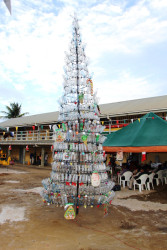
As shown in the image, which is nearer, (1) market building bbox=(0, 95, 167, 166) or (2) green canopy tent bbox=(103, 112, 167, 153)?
(2) green canopy tent bbox=(103, 112, 167, 153)

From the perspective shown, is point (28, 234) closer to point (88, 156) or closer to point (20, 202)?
point (88, 156)

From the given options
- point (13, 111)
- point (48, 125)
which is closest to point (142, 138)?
point (48, 125)

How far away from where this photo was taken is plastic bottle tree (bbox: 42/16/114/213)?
228 inches

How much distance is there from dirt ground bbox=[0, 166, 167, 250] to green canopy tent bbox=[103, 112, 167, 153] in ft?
6.40

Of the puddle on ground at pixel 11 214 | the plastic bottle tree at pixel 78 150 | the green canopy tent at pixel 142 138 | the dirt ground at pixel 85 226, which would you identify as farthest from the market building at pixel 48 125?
the dirt ground at pixel 85 226

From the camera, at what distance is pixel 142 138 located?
8273 millimetres

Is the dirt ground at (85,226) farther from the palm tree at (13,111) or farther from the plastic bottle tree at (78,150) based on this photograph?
the palm tree at (13,111)

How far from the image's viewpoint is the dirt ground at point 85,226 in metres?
4.22

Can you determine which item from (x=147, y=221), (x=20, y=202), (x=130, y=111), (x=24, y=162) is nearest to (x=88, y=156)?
(x=147, y=221)

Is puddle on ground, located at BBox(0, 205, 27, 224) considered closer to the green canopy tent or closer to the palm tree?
the green canopy tent

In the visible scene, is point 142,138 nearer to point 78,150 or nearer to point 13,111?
point 78,150

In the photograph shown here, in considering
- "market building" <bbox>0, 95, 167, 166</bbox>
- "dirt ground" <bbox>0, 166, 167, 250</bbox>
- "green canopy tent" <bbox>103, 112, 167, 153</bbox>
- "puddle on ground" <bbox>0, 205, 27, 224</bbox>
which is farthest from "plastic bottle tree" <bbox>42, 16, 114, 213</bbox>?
"market building" <bbox>0, 95, 167, 166</bbox>

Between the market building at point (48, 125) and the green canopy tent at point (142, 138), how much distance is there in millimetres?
3043

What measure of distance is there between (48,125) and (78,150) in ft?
43.4
